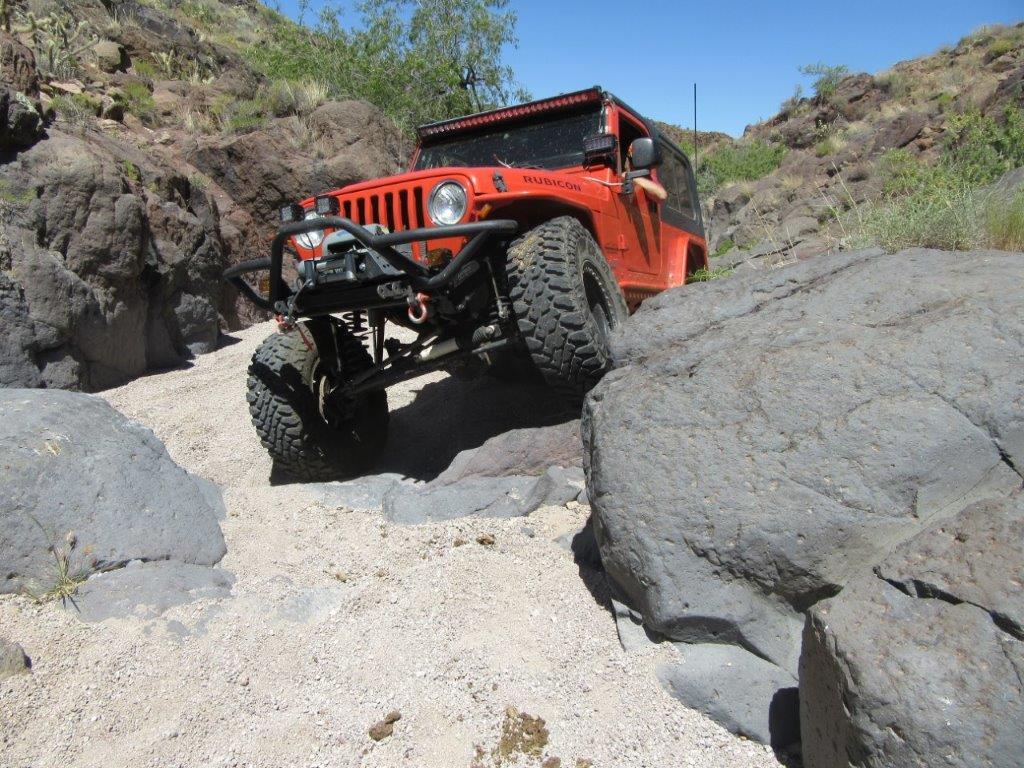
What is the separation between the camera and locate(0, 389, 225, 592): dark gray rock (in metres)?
2.90

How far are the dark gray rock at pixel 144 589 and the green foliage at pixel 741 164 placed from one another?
885 inches

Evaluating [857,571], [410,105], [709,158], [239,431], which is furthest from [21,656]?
[709,158]

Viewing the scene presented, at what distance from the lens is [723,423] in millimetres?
2480

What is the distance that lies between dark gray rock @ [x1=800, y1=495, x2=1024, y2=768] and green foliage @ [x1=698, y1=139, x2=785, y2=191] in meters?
22.9

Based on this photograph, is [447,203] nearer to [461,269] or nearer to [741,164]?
[461,269]

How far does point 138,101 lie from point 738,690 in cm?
1180

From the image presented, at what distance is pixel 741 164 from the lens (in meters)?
24.4

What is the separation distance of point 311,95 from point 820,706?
12.6 meters

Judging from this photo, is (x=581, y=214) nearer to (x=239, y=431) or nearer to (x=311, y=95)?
(x=239, y=431)

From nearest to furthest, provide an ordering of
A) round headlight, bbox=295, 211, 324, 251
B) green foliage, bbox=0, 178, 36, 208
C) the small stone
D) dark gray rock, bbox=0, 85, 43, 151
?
the small stone → round headlight, bbox=295, 211, 324, 251 → green foliage, bbox=0, 178, 36, 208 → dark gray rock, bbox=0, 85, 43, 151

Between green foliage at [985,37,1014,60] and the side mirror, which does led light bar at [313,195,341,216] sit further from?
green foliage at [985,37,1014,60]

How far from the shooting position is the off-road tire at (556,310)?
3707 millimetres

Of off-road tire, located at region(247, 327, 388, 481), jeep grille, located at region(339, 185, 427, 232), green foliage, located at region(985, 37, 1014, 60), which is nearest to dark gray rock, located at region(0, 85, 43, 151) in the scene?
off-road tire, located at region(247, 327, 388, 481)

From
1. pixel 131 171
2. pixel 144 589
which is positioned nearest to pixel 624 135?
pixel 144 589
